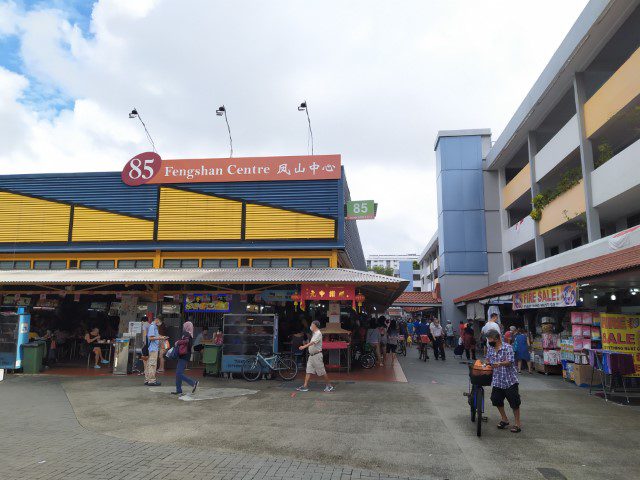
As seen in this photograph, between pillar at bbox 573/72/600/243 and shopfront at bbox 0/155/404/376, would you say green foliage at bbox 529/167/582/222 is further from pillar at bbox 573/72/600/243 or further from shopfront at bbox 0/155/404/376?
shopfront at bbox 0/155/404/376

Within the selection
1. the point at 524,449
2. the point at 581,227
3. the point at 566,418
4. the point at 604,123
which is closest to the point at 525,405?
the point at 566,418

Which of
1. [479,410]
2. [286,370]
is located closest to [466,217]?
[286,370]

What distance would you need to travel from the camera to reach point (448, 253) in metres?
29.9

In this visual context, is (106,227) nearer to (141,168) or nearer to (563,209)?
(141,168)

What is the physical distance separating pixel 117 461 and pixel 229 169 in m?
13.2

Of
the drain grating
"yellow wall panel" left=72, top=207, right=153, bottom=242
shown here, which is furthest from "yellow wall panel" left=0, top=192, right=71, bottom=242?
the drain grating

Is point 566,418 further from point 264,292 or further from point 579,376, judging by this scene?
point 264,292

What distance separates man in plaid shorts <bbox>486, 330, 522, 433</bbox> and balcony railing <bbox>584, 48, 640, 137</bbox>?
11051 millimetres

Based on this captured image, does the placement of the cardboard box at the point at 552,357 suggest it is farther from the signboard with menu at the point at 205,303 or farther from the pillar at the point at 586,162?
the signboard with menu at the point at 205,303

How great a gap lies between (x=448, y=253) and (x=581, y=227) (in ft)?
35.6

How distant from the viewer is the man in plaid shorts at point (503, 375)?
281 inches

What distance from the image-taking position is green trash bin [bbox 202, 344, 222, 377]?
13109mm

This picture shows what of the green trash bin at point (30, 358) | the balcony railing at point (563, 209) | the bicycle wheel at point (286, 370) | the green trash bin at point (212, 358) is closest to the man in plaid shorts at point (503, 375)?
the bicycle wheel at point (286, 370)

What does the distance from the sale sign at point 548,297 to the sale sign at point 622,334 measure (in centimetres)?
93
